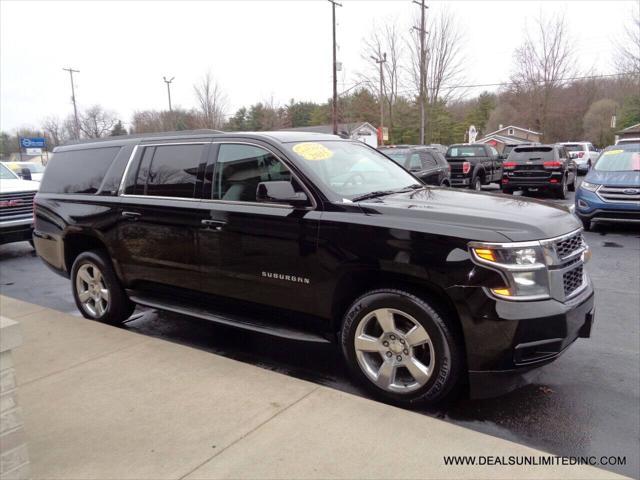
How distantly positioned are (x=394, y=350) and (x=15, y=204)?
869cm

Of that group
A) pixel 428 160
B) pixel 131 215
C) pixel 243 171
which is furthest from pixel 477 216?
pixel 428 160

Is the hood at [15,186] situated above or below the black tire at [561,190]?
above

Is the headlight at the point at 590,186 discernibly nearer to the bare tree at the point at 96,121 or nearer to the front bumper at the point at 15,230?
the front bumper at the point at 15,230

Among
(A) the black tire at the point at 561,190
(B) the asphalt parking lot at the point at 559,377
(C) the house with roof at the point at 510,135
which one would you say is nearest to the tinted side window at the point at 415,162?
(A) the black tire at the point at 561,190

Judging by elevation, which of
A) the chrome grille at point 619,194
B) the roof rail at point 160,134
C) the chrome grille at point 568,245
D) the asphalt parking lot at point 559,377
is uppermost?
the roof rail at point 160,134

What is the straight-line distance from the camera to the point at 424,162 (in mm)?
13109

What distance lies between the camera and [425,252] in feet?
10.2

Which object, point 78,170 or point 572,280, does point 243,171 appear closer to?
point 78,170

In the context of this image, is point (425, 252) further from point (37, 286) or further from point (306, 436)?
point (37, 286)

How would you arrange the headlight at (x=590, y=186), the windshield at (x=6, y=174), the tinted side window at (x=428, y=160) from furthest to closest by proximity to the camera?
1. the tinted side window at (x=428, y=160)
2. the windshield at (x=6, y=174)
3. the headlight at (x=590, y=186)

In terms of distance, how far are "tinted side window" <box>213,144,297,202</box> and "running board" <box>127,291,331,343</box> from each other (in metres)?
0.97

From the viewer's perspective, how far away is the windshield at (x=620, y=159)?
980 centimetres

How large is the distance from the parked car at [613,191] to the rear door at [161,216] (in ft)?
26.7

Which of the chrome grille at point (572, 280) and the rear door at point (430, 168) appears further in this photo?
the rear door at point (430, 168)
